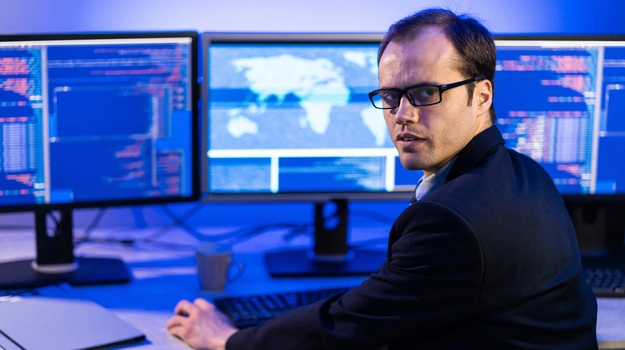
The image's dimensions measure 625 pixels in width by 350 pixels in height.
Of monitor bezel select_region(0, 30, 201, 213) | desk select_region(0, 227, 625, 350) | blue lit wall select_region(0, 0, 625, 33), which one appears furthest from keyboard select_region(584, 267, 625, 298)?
monitor bezel select_region(0, 30, 201, 213)

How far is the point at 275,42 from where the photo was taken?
1.72 meters

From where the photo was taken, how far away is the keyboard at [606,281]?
160 cm

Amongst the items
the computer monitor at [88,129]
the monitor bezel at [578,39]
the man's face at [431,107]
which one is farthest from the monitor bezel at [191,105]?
the monitor bezel at [578,39]

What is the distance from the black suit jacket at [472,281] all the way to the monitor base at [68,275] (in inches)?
21.1

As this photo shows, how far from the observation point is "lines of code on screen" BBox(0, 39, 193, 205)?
5.34 feet

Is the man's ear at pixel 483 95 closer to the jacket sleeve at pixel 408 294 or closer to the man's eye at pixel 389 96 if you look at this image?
the man's eye at pixel 389 96

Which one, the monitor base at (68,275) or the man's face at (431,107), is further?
the monitor base at (68,275)

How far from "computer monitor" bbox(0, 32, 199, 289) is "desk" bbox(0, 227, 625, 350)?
71 mm

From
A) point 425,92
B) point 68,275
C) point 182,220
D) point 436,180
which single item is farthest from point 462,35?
point 182,220

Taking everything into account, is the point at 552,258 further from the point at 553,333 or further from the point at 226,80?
the point at 226,80

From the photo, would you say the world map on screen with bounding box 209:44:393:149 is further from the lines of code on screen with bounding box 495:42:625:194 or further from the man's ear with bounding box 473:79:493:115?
the man's ear with bounding box 473:79:493:115

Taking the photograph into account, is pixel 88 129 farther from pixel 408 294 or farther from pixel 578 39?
pixel 578 39

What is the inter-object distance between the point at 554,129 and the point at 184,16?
936 millimetres

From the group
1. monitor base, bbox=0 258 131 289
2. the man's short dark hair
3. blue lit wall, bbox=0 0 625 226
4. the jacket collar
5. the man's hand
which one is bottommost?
the man's hand
